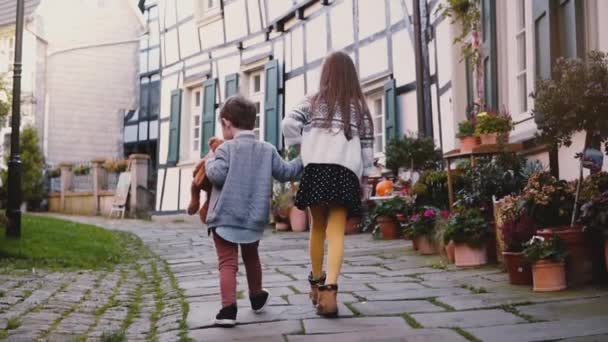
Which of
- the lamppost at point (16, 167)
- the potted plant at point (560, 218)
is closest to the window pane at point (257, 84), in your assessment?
the lamppost at point (16, 167)

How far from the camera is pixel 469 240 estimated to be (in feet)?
18.2

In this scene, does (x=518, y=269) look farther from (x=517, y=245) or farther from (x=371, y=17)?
(x=371, y=17)

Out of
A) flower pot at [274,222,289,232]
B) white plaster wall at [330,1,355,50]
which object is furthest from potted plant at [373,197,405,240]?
white plaster wall at [330,1,355,50]

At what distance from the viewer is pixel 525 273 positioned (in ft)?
14.8

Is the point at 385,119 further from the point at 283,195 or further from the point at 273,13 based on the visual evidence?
the point at 273,13

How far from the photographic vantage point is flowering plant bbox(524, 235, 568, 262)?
4266mm

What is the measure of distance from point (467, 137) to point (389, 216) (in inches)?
72.7

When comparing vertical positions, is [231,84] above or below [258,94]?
above

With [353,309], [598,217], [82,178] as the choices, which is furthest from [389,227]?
[82,178]

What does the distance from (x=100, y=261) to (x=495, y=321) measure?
188 inches

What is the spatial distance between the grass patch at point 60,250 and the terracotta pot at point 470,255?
3.15 metres

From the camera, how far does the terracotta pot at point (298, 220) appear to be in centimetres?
1101

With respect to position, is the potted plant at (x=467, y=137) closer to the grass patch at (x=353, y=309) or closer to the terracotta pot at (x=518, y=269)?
the terracotta pot at (x=518, y=269)

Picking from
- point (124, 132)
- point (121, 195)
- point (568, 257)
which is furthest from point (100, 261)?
point (124, 132)
